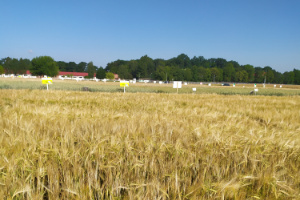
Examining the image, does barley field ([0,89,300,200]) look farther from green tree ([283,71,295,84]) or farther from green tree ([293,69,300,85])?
green tree ([293,69,300,85])

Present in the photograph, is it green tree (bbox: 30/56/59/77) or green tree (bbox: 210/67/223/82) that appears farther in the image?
green tree (bbox: 210/67/223/82)

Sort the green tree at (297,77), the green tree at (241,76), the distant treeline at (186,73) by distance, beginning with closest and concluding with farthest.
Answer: the distant treeline at (186,73) → the green tree at (241,76) → the green tree at (297,77)

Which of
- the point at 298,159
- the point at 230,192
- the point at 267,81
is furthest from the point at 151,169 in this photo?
the point at 267,81

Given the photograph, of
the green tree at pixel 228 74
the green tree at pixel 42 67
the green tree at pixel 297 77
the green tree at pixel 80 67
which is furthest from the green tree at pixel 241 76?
the green tree at pixel 80 67

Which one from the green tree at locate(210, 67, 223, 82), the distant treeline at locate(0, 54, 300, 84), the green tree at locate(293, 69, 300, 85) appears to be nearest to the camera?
the distant treeline at locate(0, 54, 300, 84)

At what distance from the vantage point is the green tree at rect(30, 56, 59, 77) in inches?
3644

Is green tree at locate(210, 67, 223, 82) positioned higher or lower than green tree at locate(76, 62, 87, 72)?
lower

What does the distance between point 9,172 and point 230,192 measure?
1441 mm

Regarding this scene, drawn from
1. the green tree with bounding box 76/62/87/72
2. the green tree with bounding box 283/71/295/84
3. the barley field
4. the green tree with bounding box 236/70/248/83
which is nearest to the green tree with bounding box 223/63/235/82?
the green tree with bounding box 236/70/248/83

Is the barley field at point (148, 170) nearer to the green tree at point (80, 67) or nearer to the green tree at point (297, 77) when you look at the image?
the green tree at point (297, 77)

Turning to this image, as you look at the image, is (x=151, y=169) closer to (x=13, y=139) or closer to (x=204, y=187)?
(x=204, y=187)

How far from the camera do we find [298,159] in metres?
1.78

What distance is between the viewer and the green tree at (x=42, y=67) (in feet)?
304

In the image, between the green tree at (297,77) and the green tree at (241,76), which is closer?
the green tree at (241,76)
